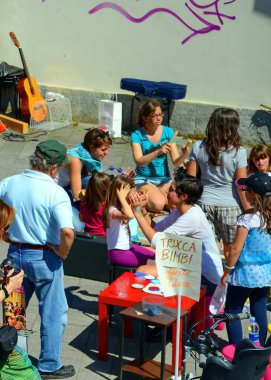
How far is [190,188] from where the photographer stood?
6.39 m

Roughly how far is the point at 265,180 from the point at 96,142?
2459 mm

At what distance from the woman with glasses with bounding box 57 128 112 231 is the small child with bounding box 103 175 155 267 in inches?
45.8

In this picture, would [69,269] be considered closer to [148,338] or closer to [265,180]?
[148,338]

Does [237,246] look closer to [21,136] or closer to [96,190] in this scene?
[96,190]

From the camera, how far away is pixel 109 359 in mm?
6301

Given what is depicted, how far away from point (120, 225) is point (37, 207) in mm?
1183

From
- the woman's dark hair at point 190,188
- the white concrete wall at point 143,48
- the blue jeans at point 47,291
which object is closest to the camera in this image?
the blue jeans at point 47,291

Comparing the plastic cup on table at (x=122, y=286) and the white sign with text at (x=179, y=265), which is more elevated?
the white sign with text at (x=179, y=265)

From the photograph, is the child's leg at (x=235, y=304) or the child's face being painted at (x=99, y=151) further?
the child's face being painted at (x=99, y=151)

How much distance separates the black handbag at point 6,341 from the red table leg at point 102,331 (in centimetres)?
130

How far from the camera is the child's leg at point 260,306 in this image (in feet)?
20.2

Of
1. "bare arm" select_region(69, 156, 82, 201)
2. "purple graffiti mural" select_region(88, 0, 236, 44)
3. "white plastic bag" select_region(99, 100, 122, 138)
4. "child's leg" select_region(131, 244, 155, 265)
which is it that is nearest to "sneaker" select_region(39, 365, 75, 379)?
"child's leg" select_region(131, 244, 155, 265)

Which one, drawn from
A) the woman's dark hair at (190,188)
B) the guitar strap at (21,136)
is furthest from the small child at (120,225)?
the guitar strap at (21,136)

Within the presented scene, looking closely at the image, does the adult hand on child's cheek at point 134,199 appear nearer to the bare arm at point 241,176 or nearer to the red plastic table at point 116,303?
the red plastic table at point 116,303
